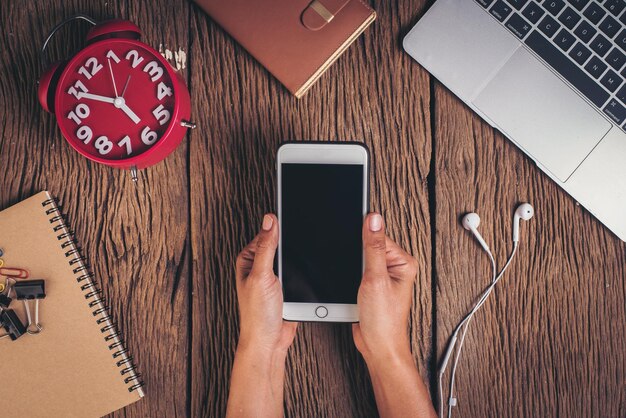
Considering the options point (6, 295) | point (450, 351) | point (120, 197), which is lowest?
point (450, 351)

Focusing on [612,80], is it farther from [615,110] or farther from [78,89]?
[78,89]

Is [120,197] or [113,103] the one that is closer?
[113,103]

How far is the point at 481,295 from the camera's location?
73 cm

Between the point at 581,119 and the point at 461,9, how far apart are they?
0.79 feet

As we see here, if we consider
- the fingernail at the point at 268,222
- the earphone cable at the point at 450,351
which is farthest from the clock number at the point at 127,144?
the earphone cable at the point at 450,351

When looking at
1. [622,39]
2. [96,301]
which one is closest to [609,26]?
[622,39]

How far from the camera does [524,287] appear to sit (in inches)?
28.8

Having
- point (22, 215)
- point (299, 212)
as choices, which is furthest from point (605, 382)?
point (22, 215)

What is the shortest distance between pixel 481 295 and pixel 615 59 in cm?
40

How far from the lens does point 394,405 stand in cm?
69

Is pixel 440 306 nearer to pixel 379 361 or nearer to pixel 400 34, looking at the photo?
pixel 379 361

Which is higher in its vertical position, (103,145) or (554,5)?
(554,5)

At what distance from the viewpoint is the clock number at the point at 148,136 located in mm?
637

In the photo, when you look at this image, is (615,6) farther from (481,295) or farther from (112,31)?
(112,31)
